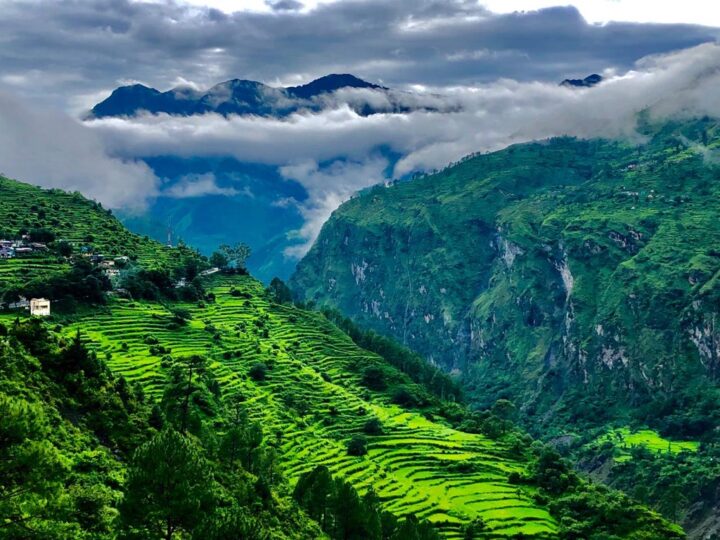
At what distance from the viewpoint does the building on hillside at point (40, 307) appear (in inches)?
5615

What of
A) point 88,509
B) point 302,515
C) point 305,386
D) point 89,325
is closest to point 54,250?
point 89,325

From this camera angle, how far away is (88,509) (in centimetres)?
5456

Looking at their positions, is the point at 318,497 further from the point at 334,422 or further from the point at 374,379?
the point at 374,379

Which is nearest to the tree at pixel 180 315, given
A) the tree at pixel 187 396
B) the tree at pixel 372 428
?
the tree at pixel 187 396

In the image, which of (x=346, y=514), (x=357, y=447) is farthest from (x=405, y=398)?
(x=346, y=514)

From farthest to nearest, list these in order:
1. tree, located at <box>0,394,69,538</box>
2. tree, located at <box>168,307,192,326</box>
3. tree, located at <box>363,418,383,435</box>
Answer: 1. tree, located at <box>168,307,192,326</box>
2. tree, located at <box>363,418,383,435</box>
3. tree, located at <box>0,394,69,538</box>

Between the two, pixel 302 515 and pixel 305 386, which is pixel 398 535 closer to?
pixel 302 515

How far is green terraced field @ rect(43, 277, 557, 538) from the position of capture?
4769 inches

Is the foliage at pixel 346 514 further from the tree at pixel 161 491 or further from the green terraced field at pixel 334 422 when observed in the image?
the tree at pixel 161 491

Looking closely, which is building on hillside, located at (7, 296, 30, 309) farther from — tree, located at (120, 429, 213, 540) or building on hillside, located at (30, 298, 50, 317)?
tree, located at (120, 429, 213, 540)

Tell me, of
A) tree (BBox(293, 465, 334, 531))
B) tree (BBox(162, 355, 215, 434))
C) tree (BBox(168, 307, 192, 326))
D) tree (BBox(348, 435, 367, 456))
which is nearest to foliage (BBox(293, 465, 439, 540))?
tree (BBox(293, 465, 334, 531))

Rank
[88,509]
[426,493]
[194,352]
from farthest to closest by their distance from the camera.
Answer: [194,352] < [426,493] < [88,509]

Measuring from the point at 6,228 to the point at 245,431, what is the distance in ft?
408

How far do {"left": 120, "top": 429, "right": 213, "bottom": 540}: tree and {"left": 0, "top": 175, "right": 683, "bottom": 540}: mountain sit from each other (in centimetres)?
8
